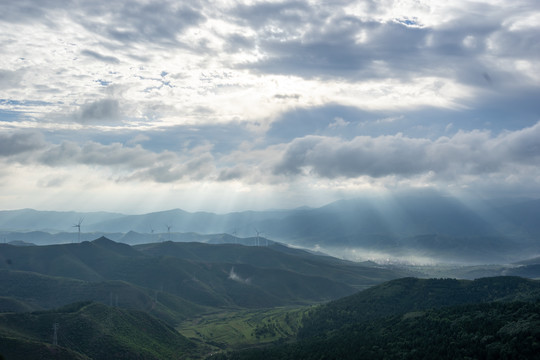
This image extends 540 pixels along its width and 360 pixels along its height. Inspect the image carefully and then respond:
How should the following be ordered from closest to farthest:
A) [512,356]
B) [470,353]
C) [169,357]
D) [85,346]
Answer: [512,356]
[470,353]
[85,346]
[169,357]

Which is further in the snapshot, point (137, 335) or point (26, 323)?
point (137, 335)

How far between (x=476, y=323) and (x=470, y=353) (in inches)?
969

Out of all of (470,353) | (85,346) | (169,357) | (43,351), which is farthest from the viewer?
(169,357)

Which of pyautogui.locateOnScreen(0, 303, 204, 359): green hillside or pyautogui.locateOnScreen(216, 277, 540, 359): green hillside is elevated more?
pyautogui.locateOnScreen(216, 277, 540, 359): green hillside

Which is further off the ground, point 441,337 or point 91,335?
point 441,337

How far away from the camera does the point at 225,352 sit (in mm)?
191625

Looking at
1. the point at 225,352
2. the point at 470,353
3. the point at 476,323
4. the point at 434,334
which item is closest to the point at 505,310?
the point at 476,323

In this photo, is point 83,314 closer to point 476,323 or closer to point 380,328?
point 380,328

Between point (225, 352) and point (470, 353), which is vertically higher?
point (470, 353)

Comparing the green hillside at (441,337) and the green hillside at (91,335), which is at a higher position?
the green hillside at (441,337)

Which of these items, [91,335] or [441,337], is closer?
[441,337]

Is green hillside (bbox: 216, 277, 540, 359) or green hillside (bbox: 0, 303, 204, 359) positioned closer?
green hillside (bbox: 216, 277, 540, 359)

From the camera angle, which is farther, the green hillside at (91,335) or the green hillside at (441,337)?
the green hillside at (91,335)

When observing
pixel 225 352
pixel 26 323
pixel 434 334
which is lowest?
pixel 225 352
